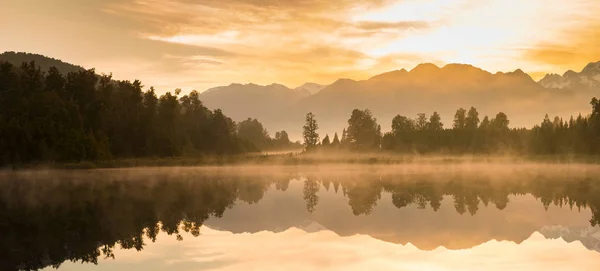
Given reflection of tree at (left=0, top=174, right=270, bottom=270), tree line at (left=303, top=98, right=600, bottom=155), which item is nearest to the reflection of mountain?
reflection of tree at (left=0, top=174, right=270, bottom=270)

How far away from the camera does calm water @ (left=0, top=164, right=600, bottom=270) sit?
A: 63.5 ft

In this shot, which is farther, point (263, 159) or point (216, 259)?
point (263, 159)

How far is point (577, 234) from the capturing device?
25547 millimetres

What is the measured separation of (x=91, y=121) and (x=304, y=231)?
102290 mm

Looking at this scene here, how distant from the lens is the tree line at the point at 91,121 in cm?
9900

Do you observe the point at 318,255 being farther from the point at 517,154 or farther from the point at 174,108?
the point at 517,154

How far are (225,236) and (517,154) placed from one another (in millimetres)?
173274

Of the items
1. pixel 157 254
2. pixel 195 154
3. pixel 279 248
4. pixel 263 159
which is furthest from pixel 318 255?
pixel 195 154

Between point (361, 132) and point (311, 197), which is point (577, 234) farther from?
point (361, 132)

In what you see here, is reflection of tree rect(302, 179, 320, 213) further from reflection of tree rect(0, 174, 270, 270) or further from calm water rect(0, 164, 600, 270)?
reflection of tree rect(0, 174, 270, 270)

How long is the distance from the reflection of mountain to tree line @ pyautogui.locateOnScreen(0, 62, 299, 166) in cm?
8993

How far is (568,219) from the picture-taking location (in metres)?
30.2

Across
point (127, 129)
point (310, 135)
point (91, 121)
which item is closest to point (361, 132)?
point (310, 135)

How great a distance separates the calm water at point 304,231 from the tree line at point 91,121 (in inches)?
2323
